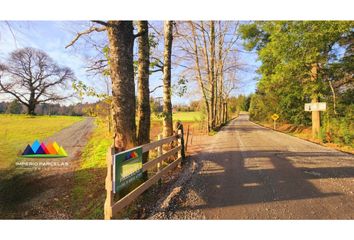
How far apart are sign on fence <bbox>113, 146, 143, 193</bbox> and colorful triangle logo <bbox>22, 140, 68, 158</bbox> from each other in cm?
236

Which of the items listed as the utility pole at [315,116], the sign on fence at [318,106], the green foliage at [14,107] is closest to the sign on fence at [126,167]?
the green foliage at [14,107]

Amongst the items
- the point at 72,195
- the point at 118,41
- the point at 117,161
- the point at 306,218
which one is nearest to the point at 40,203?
the point at 72,195

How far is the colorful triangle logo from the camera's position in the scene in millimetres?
4442

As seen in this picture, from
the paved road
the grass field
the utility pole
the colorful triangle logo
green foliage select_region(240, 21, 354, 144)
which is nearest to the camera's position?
the paved road

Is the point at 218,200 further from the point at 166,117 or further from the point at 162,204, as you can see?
the point at 166,117

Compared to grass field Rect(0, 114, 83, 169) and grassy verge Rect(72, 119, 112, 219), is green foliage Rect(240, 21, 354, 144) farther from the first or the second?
grass field Rect(0, 114, 83, 169)

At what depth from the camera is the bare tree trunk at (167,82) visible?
19.7 feet

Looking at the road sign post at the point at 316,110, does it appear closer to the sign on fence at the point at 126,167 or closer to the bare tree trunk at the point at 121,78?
the bare tree trunk at the point at 121,78

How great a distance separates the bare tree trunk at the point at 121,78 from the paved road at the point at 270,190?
1.43 metres

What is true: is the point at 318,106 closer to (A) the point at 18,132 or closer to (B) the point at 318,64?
(B) the point at 318,64

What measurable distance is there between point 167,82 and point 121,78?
106 inches

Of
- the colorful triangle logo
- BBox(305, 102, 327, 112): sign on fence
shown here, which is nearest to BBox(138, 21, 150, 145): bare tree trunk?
the colorful triangle logo

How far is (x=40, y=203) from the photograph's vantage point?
198 inches
